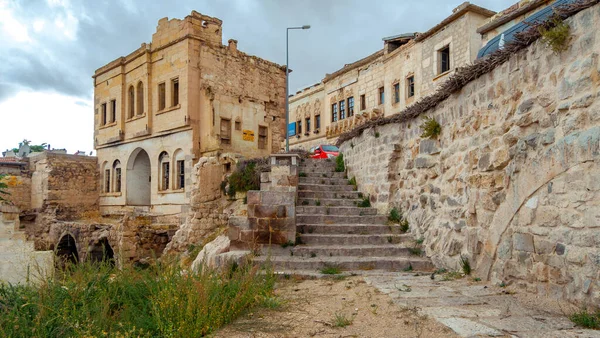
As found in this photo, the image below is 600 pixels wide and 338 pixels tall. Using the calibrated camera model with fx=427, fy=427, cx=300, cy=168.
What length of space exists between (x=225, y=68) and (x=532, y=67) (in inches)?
682

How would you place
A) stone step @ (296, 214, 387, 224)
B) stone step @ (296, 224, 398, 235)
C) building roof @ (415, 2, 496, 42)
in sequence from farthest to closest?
building roof @ (415, 2, 496, 42), stone step @ (296, 214, 387, 224), stone step @ (296, 224, 398, 235)

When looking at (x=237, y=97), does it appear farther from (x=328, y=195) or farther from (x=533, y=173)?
(x=533, y=173)

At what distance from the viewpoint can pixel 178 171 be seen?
20.0 m

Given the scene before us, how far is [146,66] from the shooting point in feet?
70.0

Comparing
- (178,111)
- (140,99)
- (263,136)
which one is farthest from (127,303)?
(140,99)

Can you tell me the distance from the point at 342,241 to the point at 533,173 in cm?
366

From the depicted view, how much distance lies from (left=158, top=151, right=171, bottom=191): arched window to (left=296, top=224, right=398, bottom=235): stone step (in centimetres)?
1449

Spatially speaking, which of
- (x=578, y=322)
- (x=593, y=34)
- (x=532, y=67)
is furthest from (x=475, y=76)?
(x=578, y=322)

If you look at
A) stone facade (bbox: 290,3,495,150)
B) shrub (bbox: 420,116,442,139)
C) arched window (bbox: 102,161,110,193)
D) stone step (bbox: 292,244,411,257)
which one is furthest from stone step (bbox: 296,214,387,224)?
arched window (bbox: 102,161,110,193)

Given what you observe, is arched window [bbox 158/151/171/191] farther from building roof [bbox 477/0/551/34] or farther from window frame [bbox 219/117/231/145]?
building roof [bbox 477/0/551/34]

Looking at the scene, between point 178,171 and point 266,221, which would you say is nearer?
point 266,221

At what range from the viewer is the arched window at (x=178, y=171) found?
1991cm

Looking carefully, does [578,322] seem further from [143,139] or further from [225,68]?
[143,139]

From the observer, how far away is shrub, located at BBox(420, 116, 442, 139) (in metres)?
6.69
